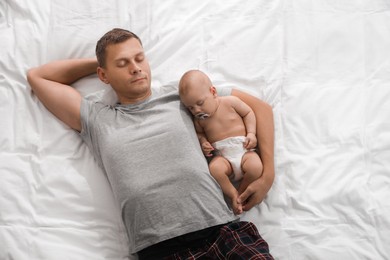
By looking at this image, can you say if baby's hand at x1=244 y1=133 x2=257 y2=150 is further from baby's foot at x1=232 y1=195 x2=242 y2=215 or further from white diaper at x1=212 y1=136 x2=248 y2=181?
baby's foot at x1=232 y1=195 x2=242 y2=215

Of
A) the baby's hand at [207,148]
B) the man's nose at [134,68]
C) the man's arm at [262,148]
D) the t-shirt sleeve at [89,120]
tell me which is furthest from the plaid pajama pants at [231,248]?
the man's nose at [134,68]

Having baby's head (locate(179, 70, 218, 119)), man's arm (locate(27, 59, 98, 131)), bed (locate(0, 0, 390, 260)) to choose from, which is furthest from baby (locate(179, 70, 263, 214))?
man's arm (locate(27, 59, 98, 131))

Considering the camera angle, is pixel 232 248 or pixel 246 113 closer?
pixel 232 248

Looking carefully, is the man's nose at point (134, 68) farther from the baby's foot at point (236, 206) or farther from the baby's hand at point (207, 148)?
the baby's foot at point (236, 206)

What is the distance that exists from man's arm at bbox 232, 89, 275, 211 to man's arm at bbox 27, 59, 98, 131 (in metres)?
0.54

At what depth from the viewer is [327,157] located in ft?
4.98

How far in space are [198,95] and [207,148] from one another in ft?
0.59

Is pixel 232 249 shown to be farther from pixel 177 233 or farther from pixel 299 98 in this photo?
pixel 299 98

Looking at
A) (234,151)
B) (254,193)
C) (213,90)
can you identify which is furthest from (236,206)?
(213,90)

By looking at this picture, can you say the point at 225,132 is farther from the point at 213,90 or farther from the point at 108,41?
the point at 108,41

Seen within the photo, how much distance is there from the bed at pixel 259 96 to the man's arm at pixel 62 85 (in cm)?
5

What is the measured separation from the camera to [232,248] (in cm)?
133

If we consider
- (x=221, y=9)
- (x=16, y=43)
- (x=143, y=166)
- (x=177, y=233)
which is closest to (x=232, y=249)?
(x=177, y=233)

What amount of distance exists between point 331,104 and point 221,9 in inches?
21.8
